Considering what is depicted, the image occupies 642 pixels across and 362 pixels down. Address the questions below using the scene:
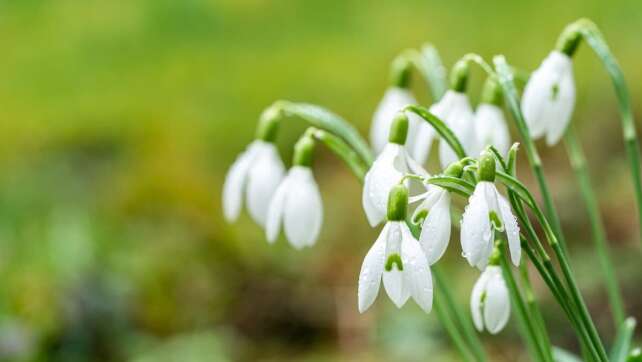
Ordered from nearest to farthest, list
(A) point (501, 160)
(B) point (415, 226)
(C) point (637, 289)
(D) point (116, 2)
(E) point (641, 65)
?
(A) point (501, 160), (B) point (415, 226), (C) point (637, 289), (E) point (641, 65), (D) point (116, 2)

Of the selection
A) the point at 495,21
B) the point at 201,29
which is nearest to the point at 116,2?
the point at 201,29

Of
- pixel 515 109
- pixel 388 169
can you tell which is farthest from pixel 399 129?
pixel 515 109

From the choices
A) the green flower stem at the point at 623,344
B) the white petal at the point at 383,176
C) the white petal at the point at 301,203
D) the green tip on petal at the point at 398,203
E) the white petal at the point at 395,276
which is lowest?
the green flower stem at the point at 623,344

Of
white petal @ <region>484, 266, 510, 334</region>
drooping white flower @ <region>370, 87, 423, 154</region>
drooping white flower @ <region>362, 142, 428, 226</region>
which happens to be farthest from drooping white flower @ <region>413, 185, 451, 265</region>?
drooping white flower @ <region>370, 87, 423, 154</region>

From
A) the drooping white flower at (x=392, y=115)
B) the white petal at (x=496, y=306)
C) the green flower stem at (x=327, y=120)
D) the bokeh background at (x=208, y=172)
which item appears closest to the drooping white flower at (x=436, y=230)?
the white petal at (x=496, y=306)

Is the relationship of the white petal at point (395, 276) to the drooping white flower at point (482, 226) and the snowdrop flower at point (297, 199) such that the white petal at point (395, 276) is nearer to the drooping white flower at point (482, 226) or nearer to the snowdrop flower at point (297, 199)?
the drooping white flower at point (482, 226)

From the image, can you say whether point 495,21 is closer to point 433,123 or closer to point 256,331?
point 256,331
